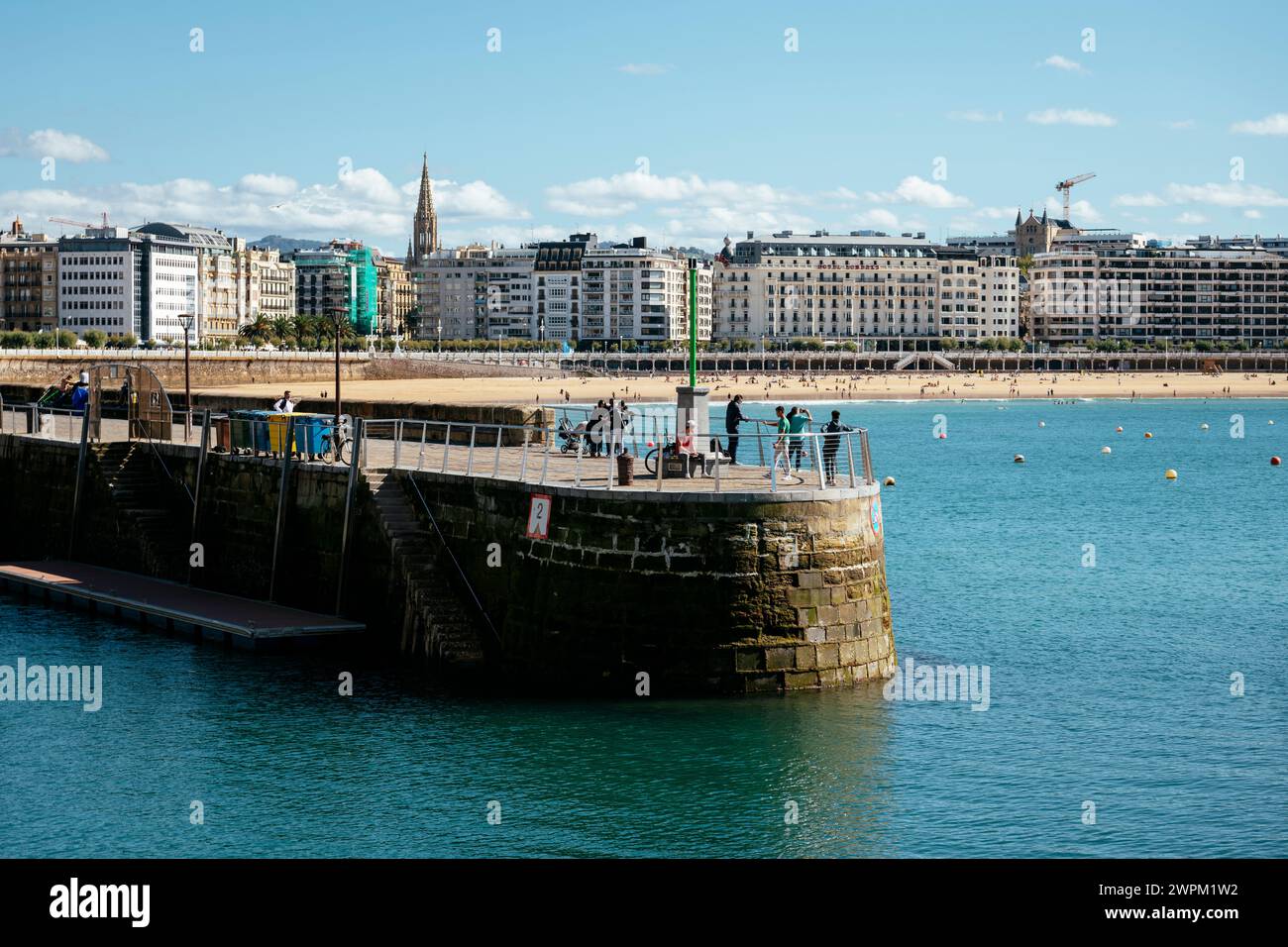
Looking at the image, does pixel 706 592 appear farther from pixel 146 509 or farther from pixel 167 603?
pixel 146 509

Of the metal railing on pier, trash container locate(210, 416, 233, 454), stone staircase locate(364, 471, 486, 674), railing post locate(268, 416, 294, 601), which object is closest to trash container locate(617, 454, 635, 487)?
the metal railing on pier

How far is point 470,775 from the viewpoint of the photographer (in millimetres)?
25172

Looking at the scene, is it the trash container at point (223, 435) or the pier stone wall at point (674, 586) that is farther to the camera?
the trash container at point (223, 435)

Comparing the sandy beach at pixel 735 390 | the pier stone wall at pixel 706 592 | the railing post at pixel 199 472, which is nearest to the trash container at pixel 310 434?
the railing post at pixel 199 472

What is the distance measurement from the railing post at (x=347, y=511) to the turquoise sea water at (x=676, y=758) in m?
2.09

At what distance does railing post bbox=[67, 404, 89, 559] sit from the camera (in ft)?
140

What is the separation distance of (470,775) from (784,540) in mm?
6068

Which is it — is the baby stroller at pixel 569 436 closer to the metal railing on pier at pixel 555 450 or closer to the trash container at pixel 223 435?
the metal railing on pier at pixel 555 450

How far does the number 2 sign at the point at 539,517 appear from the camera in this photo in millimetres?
28484

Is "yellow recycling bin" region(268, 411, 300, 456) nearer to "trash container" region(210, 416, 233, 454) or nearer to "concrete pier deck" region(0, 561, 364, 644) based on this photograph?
"trash container" region(210, 416, 233, 454)

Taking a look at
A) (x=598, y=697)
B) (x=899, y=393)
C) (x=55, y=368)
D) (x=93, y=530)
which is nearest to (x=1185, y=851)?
(x=598, y=697)

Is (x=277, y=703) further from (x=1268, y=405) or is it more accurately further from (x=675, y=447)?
(x=1268, y=405)

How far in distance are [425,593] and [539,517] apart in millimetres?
3592

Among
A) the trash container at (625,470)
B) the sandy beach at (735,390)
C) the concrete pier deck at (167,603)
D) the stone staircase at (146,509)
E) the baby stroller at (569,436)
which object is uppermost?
the sandy beach at (735,390)
